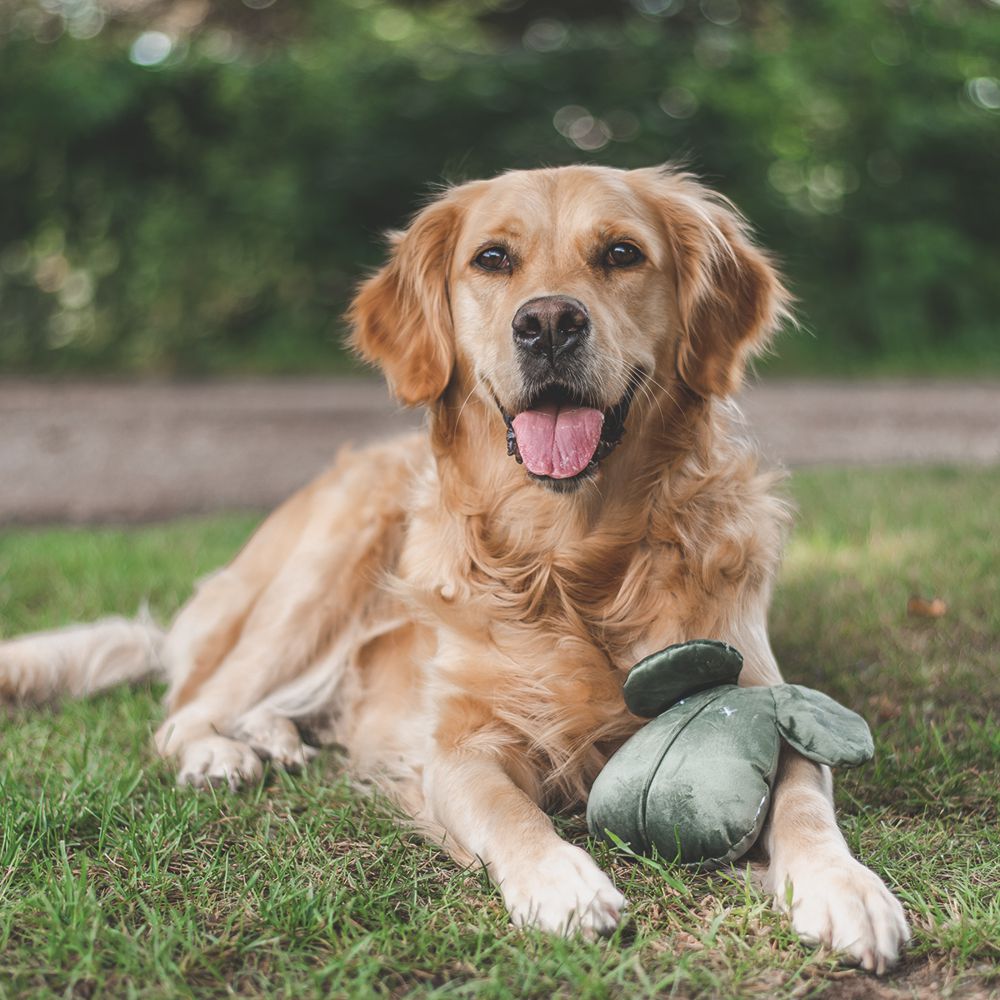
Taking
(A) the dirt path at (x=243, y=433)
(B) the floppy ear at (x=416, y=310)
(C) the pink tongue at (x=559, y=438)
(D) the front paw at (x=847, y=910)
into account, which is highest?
(B) the floppy ear at (x=416, y=310)

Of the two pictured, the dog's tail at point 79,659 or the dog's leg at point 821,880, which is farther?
the dog's tail at point 79,659

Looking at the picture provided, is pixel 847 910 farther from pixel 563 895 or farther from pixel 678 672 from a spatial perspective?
pixel 678 672

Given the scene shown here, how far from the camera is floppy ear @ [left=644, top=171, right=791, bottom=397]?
9.00 feet

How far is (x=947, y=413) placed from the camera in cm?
812

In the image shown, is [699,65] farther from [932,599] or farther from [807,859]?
[807,859]

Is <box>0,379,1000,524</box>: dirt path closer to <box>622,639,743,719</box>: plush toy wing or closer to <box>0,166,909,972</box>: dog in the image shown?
<box>0,166,909,972</box>: dog

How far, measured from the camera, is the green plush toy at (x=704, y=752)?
6.95 ft

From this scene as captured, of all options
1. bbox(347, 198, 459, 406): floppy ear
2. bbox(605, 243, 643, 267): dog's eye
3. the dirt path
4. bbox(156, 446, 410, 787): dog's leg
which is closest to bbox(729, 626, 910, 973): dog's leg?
bbox(605, 243, 643, 267): dog's eye

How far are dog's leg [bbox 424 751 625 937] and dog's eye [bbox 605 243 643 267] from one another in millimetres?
1153

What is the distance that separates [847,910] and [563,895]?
1.48 ft

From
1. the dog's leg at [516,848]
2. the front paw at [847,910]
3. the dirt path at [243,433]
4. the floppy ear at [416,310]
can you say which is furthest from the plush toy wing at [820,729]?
the dirt path at [243,433]

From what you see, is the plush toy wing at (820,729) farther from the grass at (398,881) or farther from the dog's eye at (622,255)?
the dog's eye at (622,255)

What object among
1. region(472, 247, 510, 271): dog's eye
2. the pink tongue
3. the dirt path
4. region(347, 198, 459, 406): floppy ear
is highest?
region(472, 247, 510, 271): dog's eye

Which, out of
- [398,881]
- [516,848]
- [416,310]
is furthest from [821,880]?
[416,310]
